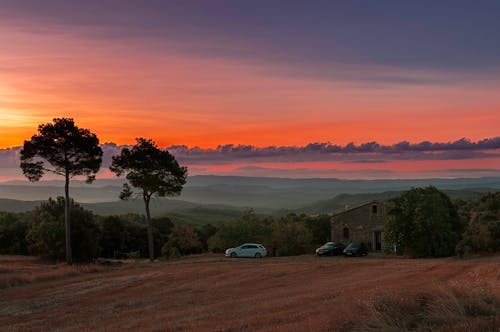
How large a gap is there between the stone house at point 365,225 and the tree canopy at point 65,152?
32969 mm

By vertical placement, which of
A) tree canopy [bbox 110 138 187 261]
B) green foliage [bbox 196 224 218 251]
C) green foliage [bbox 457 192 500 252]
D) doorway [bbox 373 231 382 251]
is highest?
tree canopy [bbox 110 138 187 261]

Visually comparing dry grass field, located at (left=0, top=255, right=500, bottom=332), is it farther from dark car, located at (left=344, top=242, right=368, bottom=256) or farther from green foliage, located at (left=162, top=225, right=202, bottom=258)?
green foliage, located at (left=162, top=225, right=202, bottom=258)

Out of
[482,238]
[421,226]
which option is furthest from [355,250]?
[482,238]

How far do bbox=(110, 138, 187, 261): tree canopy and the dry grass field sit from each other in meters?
15.2

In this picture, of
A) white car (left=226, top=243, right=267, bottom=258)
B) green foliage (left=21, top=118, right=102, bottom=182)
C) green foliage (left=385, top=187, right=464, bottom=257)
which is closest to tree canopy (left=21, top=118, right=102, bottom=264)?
green foliage (left=21, top=118, right=102, bottom=182)

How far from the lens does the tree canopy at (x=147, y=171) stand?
58.5 m

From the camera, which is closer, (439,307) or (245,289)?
(439,307)

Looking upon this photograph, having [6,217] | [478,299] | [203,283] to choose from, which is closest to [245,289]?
[203,283]

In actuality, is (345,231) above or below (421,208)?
below

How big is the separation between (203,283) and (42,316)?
10.1 meters

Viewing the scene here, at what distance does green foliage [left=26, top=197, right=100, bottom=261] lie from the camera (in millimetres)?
57438

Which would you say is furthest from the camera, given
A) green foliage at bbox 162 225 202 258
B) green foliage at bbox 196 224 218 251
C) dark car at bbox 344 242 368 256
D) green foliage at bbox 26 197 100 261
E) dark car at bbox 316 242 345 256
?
green foliage at bbox 196 224 218 251

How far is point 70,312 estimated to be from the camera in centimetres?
2475

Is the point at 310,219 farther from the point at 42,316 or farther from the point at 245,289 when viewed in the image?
the point at 42,316
